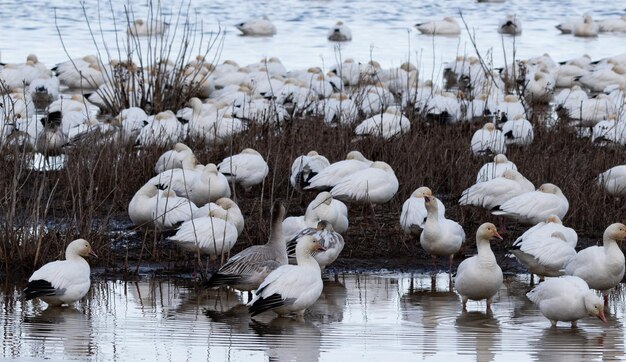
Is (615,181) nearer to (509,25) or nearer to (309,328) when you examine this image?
(309,328)

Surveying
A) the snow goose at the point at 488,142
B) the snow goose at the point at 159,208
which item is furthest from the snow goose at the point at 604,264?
the snow goose at the point at 488,142

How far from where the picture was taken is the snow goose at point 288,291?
745 centimetres

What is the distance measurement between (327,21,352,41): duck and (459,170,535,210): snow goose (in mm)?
16062

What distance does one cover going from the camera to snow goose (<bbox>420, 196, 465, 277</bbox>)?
9.06 metres

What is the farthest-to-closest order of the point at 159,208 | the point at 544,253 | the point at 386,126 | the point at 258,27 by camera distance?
the point at 258,27, the point at 386,126, the point at 159,208, the point at 544,253

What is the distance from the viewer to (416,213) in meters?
9.71

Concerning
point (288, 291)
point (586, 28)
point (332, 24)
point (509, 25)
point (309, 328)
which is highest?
point (288, 291)

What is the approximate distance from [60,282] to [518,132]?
664 cm

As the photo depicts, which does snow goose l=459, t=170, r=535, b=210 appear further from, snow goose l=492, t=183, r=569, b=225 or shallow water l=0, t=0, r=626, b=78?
shallow water l=0, t=0, r=626, b=78

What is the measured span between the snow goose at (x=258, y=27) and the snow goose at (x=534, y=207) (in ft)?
61.3

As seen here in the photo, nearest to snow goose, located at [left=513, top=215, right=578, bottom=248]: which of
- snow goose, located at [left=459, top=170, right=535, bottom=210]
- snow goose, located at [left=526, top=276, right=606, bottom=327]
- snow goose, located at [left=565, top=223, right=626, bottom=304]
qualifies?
snow goose, located at [left=565, top=223, right=626, bottom=304]

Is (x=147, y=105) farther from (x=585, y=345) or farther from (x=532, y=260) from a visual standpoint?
(x=585, y=345)

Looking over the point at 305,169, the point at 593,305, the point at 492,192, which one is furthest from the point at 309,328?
the point at 305,169

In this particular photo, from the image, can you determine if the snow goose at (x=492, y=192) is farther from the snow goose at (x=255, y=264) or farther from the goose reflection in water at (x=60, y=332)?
the goose reflection in water at (x=60, y=332)
